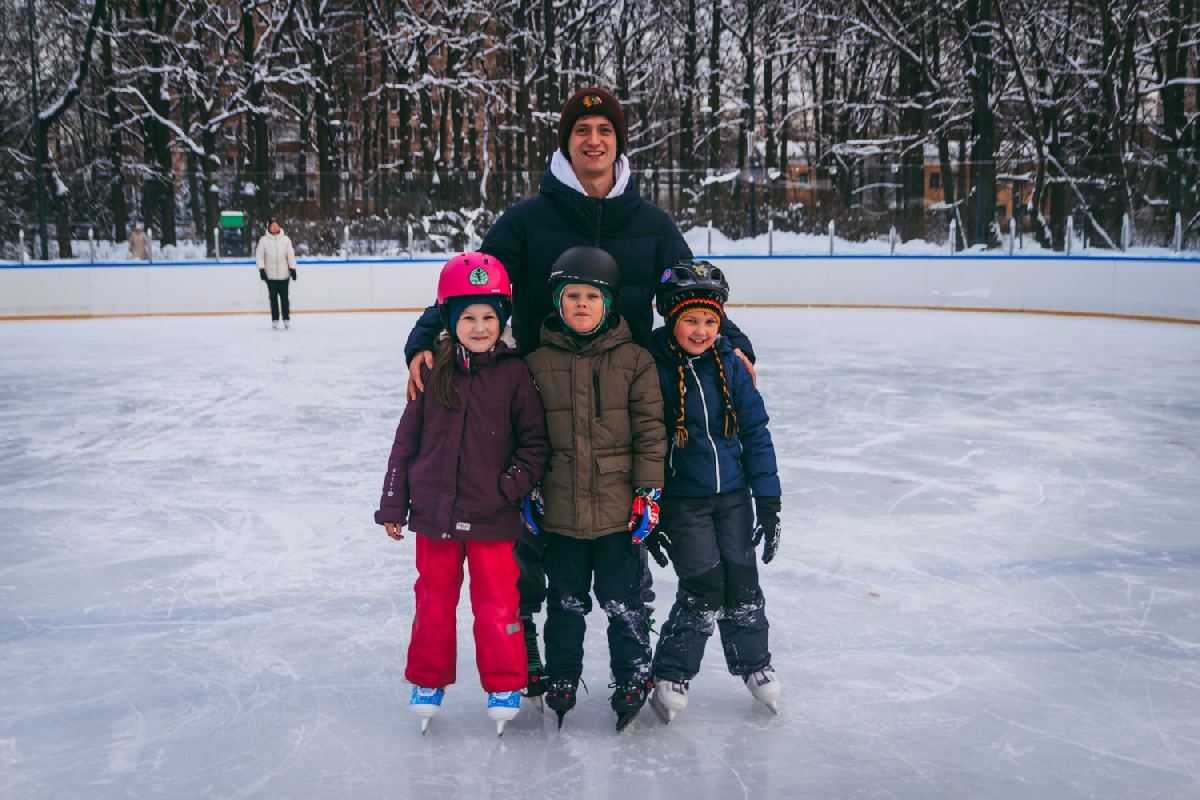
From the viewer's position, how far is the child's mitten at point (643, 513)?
89.7 inches

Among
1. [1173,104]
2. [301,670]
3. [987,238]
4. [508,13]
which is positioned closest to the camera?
[301,670]

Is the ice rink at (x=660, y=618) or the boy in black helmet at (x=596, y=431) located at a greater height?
the boy in black helmet at (x=596, y=431)

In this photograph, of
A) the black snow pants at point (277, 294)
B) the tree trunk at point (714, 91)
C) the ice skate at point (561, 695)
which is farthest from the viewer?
the tree trunk at point (714, 91)

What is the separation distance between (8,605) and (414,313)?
11.9 meters

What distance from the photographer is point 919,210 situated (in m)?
15.1

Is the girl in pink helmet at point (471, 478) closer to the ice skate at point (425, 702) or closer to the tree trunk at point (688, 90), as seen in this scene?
the ice skate at point (425, 702)

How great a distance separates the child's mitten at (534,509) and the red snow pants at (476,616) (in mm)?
64

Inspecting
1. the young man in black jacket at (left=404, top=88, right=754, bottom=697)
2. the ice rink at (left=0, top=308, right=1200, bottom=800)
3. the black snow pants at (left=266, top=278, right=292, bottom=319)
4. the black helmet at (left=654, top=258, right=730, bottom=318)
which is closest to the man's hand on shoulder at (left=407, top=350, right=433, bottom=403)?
the young man in black jacket at (left=404, top=88, right=754, bottom=697)

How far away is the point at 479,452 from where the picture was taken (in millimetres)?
2279

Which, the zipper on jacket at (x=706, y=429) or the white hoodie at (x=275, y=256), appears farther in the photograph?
the white hoodie at (x=275, y=256)

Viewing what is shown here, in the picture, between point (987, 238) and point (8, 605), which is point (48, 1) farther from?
point (8, 605)

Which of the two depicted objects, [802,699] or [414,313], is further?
[414,313]

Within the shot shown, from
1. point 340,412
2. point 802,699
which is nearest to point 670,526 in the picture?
point 802,699

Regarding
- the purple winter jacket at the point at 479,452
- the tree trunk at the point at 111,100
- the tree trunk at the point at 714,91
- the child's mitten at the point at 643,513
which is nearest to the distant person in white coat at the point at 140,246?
the tree trunk at the point at 111,100
